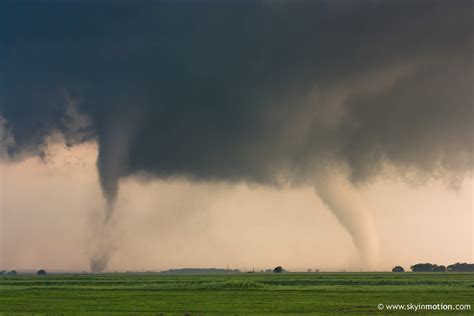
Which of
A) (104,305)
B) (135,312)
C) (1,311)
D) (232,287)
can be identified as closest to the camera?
(135,312)

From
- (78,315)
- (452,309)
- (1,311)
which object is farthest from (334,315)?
(1,311)

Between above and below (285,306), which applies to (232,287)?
above

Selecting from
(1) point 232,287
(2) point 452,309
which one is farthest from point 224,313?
(1) point 232,287

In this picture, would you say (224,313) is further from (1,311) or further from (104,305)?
(1,311)

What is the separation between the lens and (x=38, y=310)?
61.7 metres

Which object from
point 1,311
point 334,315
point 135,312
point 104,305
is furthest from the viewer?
point 104,305

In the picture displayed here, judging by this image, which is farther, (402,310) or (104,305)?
(104,305)

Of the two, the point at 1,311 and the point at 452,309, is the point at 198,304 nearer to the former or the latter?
the point at 1,311

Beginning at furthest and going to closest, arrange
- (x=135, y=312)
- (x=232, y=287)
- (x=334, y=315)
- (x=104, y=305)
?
(x=232, y=287)
(x=104, y=305)
(x=135, y=312)
(x=334, y=315)

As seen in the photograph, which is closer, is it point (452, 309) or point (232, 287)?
point (452, 309)

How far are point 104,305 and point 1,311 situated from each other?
12.8 m

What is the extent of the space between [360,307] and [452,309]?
35.7 feet

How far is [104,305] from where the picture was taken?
67.2 meters

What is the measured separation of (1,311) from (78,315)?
12930 mm
